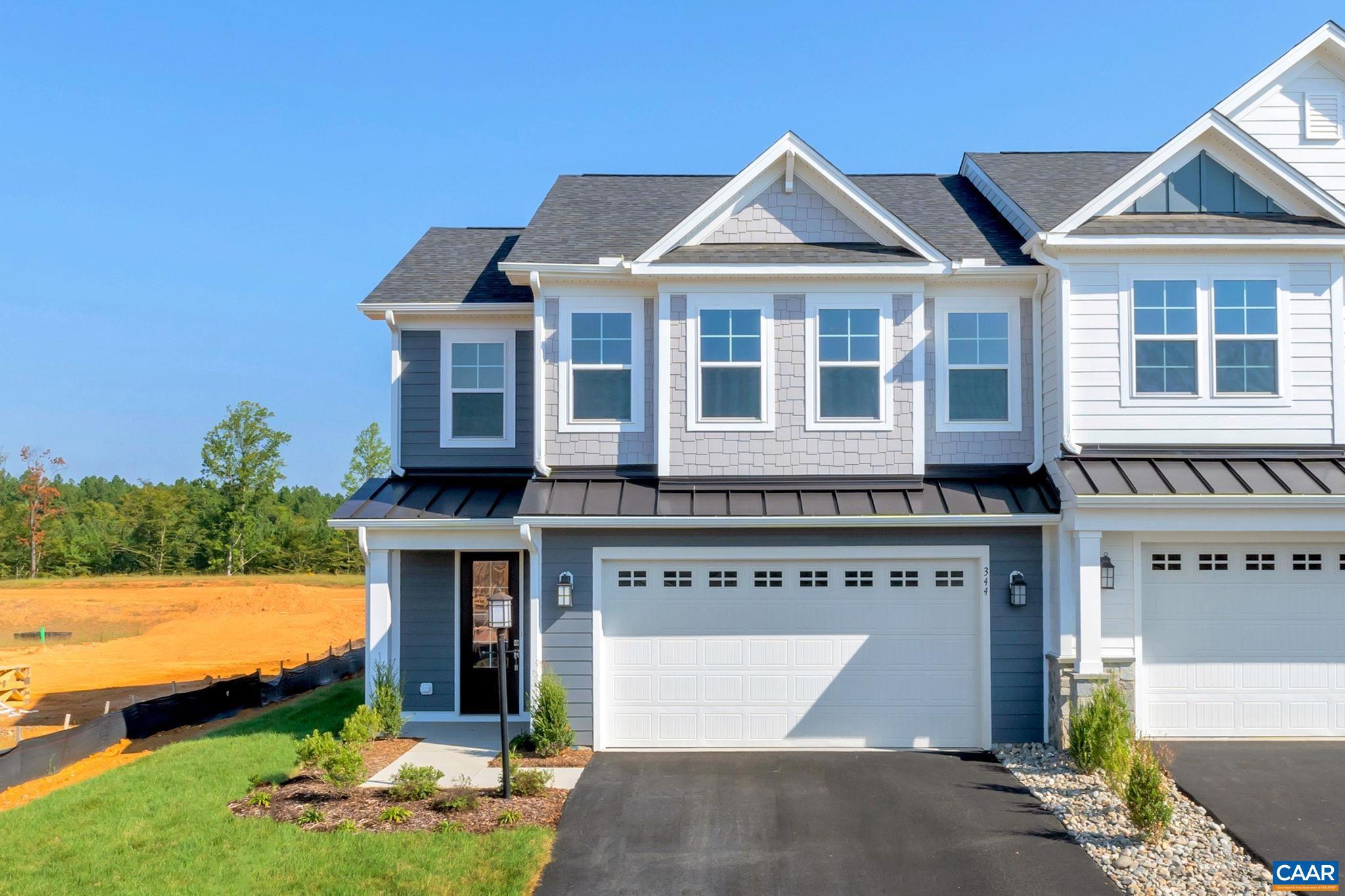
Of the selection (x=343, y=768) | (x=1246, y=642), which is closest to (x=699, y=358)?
(x=343, y=768)

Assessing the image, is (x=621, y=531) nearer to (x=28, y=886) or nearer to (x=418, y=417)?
(x=418, y=417)

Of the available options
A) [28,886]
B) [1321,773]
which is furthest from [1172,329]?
[28,886]

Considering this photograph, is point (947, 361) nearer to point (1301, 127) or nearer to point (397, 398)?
point (1301, 127)

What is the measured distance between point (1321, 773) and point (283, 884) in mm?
9588

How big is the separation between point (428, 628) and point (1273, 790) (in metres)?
9.64

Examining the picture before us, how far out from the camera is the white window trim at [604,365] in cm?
1046

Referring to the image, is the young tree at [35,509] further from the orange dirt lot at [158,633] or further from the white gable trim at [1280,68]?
the white gable trim at [1280,68]

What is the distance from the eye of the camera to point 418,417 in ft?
39.0

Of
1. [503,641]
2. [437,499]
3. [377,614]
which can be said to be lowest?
[377,614]

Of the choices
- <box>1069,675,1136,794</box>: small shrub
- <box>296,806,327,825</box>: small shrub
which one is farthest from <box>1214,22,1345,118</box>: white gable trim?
<box>296,806,327,825</box>: small shrub

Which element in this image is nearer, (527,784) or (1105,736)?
(527,784)

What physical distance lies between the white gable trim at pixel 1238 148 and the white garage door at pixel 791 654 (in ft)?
14.5

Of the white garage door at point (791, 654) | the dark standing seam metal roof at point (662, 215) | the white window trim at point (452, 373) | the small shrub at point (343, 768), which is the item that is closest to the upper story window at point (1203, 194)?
the dark standing seam metal roof at point (662, 215)

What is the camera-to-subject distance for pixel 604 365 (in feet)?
34.5
